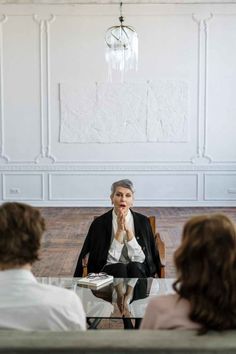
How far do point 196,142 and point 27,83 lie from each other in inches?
130

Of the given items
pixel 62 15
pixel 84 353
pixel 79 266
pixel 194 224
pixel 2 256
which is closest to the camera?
pixel 84 353

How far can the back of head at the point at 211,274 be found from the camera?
150cm

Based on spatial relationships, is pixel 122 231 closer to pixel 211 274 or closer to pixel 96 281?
pixel 96 281

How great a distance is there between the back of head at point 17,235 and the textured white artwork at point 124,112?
742cm

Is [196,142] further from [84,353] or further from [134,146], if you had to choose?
[84,353]

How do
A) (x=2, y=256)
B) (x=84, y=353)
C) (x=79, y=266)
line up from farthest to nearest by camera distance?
1. (x=79, y=266)
2. (x=2, y=256)
3. (x=84, y=353)

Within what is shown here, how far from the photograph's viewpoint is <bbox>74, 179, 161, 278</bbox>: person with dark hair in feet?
11.4

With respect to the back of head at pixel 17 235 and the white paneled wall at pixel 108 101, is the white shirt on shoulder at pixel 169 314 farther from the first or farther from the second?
the white paneled wall at pixel 108 101

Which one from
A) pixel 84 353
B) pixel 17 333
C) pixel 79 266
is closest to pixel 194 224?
pixel 84 353

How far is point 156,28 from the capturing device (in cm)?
892

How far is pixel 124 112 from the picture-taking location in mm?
9078

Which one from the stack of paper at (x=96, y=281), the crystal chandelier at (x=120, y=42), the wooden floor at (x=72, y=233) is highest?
the crystal chandelier at (x=120, y=42)

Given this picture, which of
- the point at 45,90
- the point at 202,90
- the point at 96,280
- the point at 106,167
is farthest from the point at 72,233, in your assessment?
→ the point at 96,280

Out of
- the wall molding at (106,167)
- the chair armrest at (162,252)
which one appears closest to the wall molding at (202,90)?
the wall molding at (106,167)
